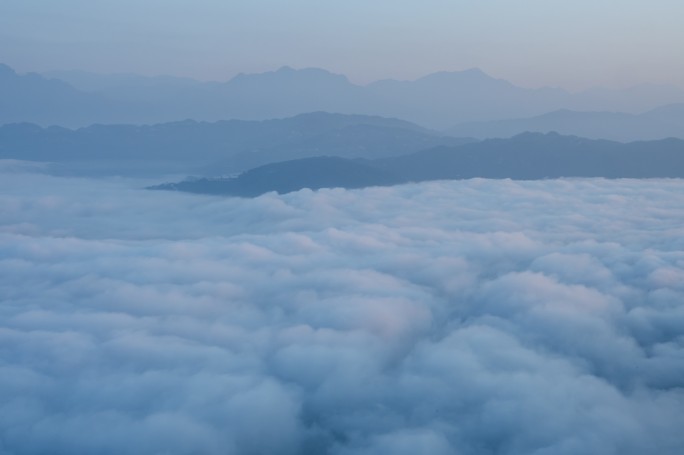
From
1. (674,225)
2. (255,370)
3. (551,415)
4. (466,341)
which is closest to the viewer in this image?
(551,415)

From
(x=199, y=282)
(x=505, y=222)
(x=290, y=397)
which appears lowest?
(x=290, y=397)

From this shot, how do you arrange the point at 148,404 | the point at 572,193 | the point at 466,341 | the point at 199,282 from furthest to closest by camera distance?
the point at 572,193 < the point at 199,282 < the point at 466,341 < the point at 148,404

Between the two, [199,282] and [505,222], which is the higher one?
[505,222]

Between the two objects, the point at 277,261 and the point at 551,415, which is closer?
the point at 551,415

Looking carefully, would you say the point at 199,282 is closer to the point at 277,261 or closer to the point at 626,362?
the point at 277,261

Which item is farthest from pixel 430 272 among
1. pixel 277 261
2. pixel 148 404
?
pixel 148 404

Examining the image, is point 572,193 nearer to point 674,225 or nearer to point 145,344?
point 674,225
